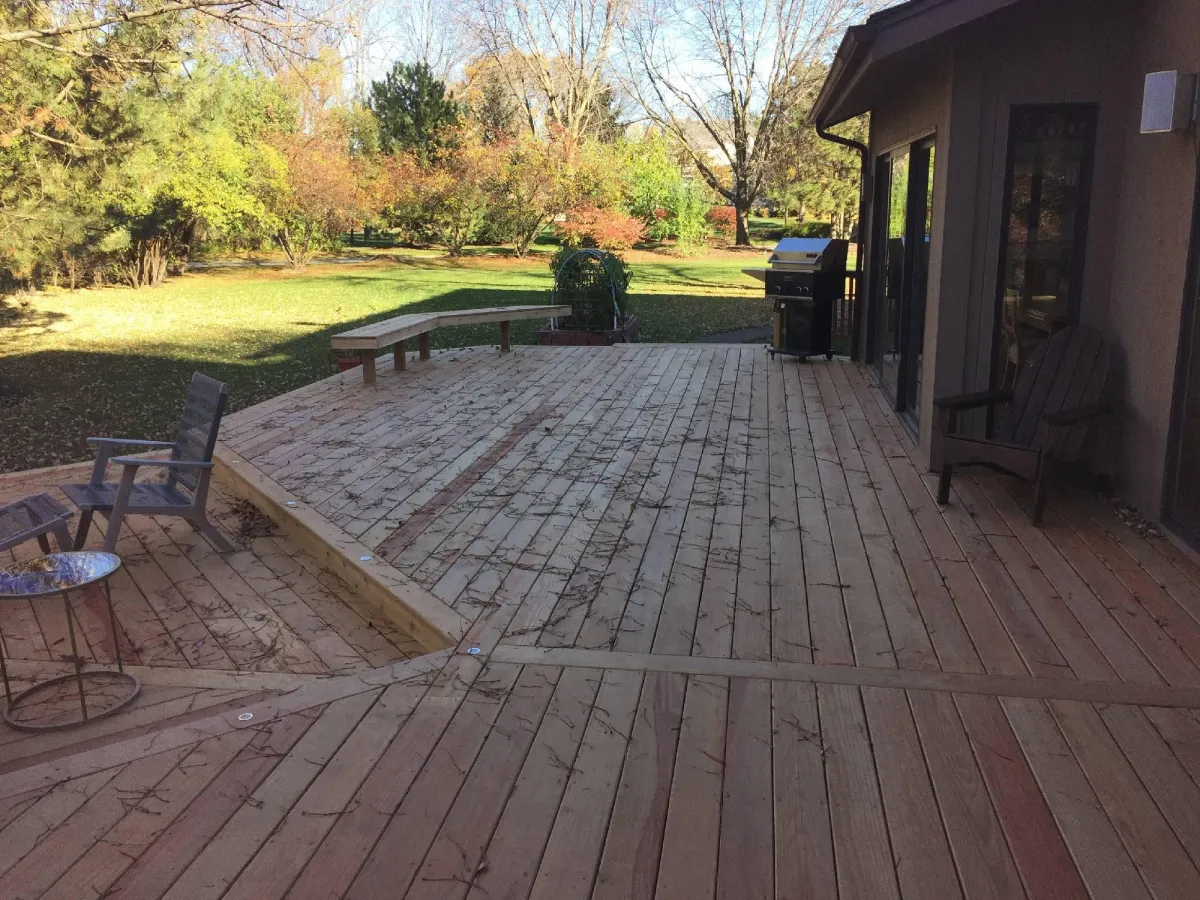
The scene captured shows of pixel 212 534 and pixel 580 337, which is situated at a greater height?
pixel 580 337

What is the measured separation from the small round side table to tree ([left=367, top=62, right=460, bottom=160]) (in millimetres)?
25269

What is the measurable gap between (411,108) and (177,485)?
25.6 metres

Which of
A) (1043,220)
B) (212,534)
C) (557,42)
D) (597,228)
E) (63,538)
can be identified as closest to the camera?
(63,538)

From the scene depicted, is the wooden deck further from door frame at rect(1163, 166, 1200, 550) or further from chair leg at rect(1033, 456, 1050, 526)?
door frame at rect(1163, 166, 1200, 550)

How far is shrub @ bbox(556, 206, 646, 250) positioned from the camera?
23594 mm

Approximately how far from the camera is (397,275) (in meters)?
21.6

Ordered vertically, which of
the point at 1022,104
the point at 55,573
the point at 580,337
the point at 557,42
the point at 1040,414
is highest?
the point at 557,42

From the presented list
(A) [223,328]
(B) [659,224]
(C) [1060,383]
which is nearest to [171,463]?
(C) [1060,383]

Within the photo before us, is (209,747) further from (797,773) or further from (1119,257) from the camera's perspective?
(1119,257)

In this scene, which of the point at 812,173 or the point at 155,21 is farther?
the point at 812,173

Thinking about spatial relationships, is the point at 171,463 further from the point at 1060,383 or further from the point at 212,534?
the point at 1060,383

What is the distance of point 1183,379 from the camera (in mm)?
3943

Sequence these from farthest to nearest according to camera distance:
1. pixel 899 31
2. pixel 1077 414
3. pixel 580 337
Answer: pixel 580 337, pixel 899 31, pixel 1077 414

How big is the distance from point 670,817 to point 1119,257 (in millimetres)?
3866
